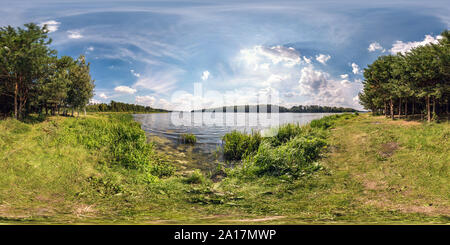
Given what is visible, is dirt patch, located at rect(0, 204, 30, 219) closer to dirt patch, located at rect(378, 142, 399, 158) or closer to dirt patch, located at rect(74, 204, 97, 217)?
dirt patch, located at rect(74, 204, 97, 217)

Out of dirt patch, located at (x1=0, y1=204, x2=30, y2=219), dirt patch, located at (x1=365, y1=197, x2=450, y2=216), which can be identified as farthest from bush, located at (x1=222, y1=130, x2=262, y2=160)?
dirt patch, located at (x1=0, y1=204, x2=30, y2=219)

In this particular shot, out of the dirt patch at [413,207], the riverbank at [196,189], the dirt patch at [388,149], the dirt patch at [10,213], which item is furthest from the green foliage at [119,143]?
the dirt patch at [388,149]

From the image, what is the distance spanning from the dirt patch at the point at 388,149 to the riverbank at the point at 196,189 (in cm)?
7

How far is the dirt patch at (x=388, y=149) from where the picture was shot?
992cm

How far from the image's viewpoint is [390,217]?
4465 mm

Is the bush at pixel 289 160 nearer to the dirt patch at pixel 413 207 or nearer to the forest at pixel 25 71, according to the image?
the dirt patch at pixel 413 207

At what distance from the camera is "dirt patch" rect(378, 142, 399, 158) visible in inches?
390

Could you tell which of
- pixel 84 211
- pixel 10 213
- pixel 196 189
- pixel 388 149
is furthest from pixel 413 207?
pixel 10 213

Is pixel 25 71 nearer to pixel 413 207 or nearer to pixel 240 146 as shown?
pixel 240 146

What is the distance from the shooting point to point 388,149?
10.6 metres

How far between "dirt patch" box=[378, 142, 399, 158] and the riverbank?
0.07 metres

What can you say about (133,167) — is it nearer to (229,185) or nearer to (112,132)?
(112,132)

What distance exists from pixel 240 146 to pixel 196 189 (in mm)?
7327

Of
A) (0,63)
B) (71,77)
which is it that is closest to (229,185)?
(0,63)
